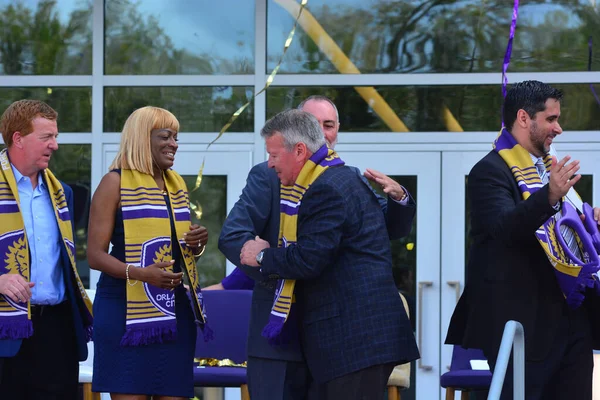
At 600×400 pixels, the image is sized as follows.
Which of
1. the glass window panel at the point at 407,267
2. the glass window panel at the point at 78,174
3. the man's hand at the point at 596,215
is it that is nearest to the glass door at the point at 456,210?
the glass window panel at the point at 407,267

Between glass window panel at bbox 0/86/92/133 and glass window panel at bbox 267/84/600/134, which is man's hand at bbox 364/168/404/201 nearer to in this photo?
glass window panel at bbox 267/84/600/134

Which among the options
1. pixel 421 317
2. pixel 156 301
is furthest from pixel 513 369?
pixel 421 317

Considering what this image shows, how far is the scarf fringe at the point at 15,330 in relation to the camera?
4129 mm

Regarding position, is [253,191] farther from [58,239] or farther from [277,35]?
[277,35]

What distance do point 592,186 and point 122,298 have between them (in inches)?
158

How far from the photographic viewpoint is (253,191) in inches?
161

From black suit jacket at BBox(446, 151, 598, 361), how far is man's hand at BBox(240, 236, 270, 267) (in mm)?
867

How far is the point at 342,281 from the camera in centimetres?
382

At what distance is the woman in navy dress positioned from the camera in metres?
4.17

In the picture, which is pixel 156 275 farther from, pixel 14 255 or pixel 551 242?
pixel 551 242

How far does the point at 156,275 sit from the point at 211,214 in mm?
3381

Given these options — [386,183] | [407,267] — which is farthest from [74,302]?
[407,267]

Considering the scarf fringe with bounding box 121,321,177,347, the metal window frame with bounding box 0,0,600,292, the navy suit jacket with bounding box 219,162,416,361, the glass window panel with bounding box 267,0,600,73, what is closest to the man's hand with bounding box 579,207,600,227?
the navy suit jacket with bounding box 219,162,416,361

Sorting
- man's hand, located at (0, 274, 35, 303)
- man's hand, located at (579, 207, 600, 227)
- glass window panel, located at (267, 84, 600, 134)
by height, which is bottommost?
man's hand, located at (0, 274, 35, 303)
